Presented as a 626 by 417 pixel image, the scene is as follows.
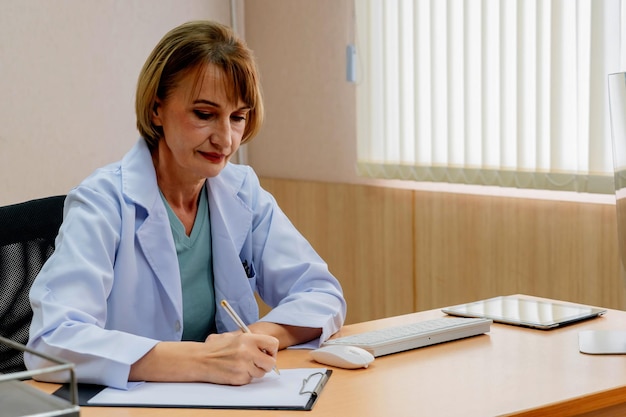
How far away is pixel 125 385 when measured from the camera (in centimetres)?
145

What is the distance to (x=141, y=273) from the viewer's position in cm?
182

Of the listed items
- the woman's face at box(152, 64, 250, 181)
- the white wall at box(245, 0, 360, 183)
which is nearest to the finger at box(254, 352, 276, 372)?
the woman's face at box(152, 64, 250, 181)

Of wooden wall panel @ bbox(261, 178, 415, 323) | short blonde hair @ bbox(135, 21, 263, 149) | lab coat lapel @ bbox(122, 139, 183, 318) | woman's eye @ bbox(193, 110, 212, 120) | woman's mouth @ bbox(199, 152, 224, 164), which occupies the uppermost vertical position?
short blonde hair @ bbox(135, 21, 263, 149)

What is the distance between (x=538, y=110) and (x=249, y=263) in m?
1.33

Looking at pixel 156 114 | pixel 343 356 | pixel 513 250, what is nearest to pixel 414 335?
pixel 343 356

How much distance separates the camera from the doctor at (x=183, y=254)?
1.50 meters

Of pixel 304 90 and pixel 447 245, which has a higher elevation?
pixel 304 90

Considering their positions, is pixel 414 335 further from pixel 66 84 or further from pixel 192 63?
pixel 66 84

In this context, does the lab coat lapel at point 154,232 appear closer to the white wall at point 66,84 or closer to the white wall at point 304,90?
the white wall at point 66,84

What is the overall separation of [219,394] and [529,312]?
0.84 m

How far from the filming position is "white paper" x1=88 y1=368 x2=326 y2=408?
1360mm

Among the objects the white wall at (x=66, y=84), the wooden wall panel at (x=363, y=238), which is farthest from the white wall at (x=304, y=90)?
the white wall at (x=66, y=84)

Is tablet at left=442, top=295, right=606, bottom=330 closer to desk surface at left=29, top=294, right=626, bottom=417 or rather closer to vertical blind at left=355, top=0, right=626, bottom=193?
desk surface at left=29, top=294, right=626, bottom=417

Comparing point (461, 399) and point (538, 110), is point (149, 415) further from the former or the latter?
point (538, 110)
